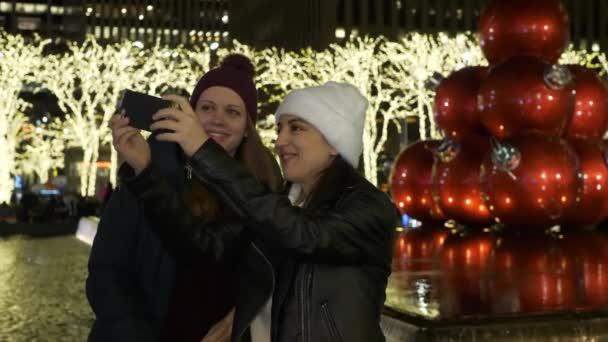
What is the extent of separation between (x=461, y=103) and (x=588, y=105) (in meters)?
1.88

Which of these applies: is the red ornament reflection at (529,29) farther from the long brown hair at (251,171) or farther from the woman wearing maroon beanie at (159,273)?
the woman wearing maroon beanie at (159,273)

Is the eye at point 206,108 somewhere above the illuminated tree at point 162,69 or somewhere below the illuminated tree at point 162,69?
below

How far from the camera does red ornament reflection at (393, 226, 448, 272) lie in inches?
341

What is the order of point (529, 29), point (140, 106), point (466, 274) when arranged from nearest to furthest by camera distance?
1. point (140, 106)
2. point (466, 274)
3. point (529, 29)

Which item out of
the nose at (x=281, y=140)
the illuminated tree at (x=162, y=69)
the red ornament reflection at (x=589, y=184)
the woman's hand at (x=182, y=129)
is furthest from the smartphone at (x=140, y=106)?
the illuminated tree at (x=162, y=69)

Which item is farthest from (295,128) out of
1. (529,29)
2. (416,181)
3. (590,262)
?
(416,181)

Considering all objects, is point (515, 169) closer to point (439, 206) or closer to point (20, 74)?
point (439, 206)

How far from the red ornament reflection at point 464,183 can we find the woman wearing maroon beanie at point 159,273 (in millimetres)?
9517

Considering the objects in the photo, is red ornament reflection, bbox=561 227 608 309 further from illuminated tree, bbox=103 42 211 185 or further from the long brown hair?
illuminated tree, bbox=103 42 211 185

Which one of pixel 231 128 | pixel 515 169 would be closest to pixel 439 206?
pixel 515 169

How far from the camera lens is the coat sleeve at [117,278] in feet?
8.53

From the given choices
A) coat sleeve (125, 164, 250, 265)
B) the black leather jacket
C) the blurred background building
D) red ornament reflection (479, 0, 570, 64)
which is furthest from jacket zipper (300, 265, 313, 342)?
the blurred background building

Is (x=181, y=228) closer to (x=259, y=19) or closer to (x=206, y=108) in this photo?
(x=206, y=108)

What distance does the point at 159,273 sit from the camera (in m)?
2.71
